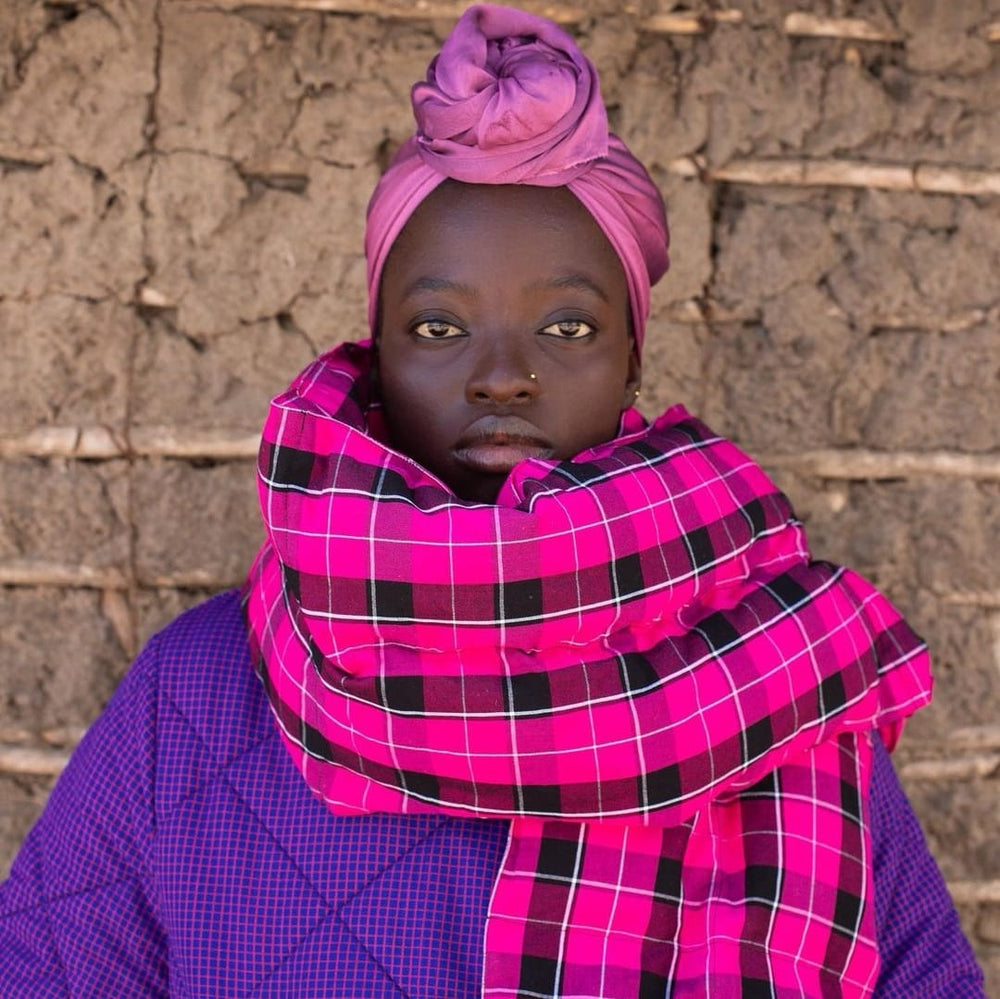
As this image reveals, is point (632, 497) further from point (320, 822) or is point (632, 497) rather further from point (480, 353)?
point (320, 822)

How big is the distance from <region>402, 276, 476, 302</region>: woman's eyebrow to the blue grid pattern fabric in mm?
489

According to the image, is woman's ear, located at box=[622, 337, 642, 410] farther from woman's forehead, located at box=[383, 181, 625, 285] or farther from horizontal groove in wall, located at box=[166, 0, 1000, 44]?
horizontal groove in wall, located at box=[166, 0, 1000, 44]

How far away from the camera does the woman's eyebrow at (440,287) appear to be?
4.29 ft

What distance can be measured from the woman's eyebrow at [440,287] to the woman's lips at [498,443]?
15 centimetres

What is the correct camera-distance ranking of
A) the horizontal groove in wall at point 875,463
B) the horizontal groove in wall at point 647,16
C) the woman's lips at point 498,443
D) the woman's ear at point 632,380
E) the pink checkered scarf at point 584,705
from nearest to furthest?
the pink checkered scarf at point 584,705, the woman's lips at point 498,443, the woman's ear at point 632,380, the horizontal groove in wall at point 647,16, the horizontal groove in wall at point 875,463

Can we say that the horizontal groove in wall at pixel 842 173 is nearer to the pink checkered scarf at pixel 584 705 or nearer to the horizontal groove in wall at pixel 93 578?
the horizontal groove in wall at pixel 93 578

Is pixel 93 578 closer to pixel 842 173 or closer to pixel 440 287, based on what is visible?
pixel 440 287

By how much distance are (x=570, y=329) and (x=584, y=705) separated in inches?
17.6

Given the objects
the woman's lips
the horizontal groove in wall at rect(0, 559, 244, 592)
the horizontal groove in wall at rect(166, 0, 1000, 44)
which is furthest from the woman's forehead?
the horizontal groove in wall at rect(0, 559, 244, 592)

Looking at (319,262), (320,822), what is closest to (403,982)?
(320,822)

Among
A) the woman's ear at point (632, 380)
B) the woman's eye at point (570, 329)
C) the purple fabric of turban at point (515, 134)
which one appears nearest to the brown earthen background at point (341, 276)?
the woman's ear at point (632, 380)

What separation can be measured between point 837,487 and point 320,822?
3.74 feet

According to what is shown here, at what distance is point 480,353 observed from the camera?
130 centimetres

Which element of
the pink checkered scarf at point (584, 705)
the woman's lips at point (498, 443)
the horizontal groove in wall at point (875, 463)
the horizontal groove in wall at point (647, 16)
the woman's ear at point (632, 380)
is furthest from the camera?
the horizontal groove in wall at point (875, 463)
